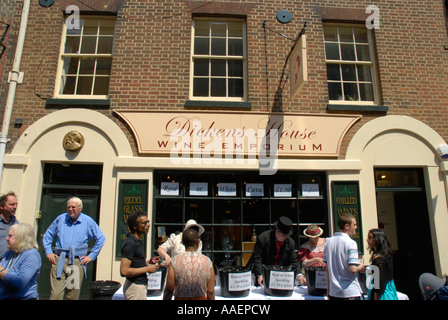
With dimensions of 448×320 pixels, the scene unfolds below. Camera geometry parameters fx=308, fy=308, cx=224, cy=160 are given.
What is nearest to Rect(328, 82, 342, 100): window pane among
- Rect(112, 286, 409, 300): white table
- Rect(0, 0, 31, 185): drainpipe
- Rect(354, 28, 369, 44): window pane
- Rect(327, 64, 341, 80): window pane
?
Rect(327, 64, 341, 80): window pane

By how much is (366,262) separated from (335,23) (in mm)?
5335

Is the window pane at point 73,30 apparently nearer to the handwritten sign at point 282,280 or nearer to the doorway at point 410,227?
the handwritten sign at point 282,280

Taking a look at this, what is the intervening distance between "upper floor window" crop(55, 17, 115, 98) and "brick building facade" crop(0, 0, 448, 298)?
3 centimetres

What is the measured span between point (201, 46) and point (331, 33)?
3.09 metres

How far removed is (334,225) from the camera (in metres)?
6.14

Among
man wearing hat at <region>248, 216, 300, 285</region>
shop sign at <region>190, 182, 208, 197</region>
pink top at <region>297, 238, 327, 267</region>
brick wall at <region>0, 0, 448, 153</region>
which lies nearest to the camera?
man wearing hat at <region>248, 216, 300, 285</region>

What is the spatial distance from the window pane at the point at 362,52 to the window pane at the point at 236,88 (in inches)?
113

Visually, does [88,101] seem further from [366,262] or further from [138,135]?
[366,262]

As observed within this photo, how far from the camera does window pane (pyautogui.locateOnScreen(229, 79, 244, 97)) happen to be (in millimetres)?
6859

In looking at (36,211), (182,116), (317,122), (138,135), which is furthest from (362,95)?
(36,211)

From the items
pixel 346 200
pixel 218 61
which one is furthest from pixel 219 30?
pixel 346 200

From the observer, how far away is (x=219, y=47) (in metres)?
7.05

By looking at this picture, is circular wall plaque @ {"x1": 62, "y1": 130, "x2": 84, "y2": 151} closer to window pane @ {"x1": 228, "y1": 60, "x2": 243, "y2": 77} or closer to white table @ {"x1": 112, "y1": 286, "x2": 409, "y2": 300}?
white table @ {"x1": 112, "y1": 286, "x2": 409, "y2": 300}

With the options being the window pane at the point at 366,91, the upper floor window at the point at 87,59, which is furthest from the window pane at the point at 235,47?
the window pane at the point at 366,91
